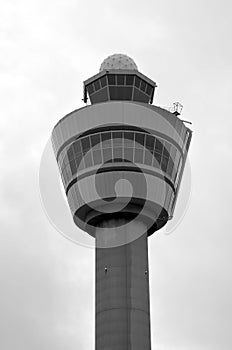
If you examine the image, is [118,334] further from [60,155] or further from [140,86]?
[140,86]

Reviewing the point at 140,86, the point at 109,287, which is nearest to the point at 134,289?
the point at 109,287

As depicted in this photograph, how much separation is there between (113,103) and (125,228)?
9737mm

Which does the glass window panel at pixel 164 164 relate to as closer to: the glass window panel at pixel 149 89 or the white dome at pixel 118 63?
the glass window panel at pixel 149 89

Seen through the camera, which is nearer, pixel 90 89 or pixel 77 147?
pixel 77 147

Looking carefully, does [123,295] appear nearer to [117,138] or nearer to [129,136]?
[117,138]

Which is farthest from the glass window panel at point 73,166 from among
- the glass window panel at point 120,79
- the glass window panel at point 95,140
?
the glass window panel at point 120,79

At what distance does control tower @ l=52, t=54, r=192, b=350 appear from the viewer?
43781 mm

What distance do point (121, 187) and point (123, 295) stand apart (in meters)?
7.92

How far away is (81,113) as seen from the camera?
47.3 m

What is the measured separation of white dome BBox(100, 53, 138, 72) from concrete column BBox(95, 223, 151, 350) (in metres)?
13.8

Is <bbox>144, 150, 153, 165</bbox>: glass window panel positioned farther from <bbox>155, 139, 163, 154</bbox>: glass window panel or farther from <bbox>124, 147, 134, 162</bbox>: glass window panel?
<bbox>124, 147, 134, 162</bbox>: glass window panel

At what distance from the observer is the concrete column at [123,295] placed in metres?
42.5

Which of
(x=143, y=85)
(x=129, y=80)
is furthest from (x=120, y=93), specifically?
(x=143, y=85)

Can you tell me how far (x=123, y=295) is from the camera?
143 feet
